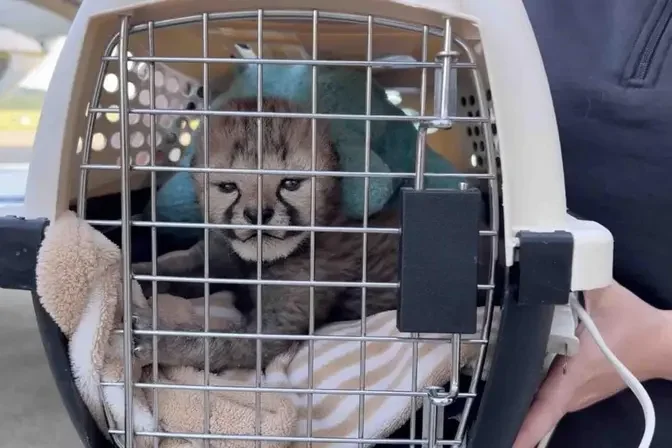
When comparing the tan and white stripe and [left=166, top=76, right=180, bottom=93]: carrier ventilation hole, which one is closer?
the tan and white stripe

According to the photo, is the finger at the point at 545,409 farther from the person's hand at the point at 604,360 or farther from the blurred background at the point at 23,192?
the blurred background at the point at 23,192

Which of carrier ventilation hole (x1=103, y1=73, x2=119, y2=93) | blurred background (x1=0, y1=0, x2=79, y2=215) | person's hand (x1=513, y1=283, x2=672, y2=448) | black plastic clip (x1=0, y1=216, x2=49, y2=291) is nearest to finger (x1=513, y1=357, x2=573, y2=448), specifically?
person's hand (x1=513, y1=283, x2=672, y2=448)

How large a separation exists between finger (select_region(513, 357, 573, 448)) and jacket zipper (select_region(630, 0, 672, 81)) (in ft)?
1.08

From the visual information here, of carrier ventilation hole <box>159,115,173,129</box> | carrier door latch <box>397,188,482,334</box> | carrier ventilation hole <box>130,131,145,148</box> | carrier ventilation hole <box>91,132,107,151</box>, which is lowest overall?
carrier door latch <box>397,188,482,334</box>

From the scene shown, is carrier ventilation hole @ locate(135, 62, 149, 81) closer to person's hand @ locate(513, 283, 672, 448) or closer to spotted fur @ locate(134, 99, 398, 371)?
spotted fur @ locate(134, 99, 398, 371)

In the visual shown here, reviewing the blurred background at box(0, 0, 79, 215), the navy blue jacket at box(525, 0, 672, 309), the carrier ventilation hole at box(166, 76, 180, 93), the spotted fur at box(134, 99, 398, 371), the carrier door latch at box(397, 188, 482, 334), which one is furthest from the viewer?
the blurred background at box(0, 0, 79, 215)

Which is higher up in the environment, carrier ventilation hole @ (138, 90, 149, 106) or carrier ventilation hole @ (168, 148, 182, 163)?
carrier ventilation hole @ (138, 90, 149, 106)

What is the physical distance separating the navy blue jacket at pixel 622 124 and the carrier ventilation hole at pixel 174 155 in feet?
1.93

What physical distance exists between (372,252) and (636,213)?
1.14ft

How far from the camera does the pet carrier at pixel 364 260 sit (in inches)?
21.9

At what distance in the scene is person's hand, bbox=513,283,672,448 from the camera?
0.68 m

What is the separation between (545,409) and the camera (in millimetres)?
676

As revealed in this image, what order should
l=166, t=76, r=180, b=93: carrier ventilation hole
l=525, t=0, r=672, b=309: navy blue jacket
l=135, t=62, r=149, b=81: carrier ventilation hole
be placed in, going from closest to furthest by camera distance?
l=525, t=0, r=672, b=309: navy blue jacket < l=135, t=62, r=149, b=81: carrier ventilation hole < l=166, t=76, r=180, b=93: carrier ventilation hole

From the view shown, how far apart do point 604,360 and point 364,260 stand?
0.88 ft
